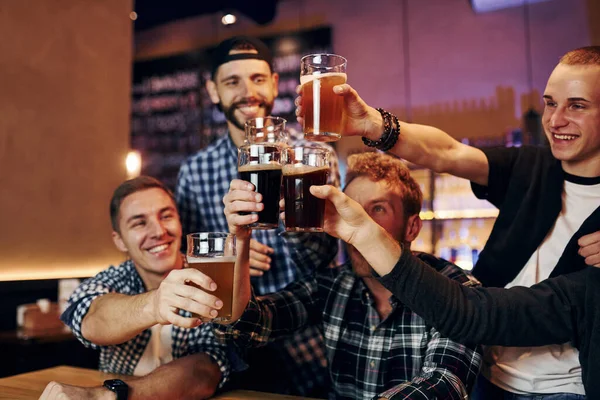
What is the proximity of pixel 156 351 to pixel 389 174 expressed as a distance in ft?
3.74

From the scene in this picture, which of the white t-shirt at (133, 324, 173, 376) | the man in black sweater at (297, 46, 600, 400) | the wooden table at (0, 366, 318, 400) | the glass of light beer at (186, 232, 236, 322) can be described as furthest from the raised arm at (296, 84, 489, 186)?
the white t-shirt at (133, 324, 173, 376)

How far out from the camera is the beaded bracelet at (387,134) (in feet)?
6.12

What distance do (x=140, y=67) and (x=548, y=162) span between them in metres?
5.63

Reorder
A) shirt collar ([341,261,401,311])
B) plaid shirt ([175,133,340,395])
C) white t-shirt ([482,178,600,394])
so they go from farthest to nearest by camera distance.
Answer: plaid shirt ([175,133,340,395]), shirt collar ([341,261,401,311]), white t-shirt ([482,178,600,394])

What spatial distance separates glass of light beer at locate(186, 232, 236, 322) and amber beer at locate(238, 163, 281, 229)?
103mm

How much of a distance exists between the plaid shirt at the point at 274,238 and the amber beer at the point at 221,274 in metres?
0.79

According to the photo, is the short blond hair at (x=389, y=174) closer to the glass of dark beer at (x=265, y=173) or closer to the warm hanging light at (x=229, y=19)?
the glass of dark beer at (x=265, y=173)

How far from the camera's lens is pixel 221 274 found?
1.48 metres

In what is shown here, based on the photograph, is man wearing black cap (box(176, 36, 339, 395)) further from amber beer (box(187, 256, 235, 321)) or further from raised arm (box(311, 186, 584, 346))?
raised arm (box(311, 186, 584, 346))

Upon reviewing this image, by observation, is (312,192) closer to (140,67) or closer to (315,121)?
(315,121)

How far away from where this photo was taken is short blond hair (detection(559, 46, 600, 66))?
6.24 ft

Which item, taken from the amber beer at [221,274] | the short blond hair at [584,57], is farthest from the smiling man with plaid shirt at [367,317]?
the short blond hair at [584,57]

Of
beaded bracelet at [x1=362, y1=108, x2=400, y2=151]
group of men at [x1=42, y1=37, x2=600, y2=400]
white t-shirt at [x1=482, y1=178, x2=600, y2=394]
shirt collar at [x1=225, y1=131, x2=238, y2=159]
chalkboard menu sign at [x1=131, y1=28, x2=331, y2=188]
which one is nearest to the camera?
group of men at [x1=42, y1=37, x2=600, y2=400]

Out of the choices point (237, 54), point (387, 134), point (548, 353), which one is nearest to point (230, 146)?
point (237, 54)
